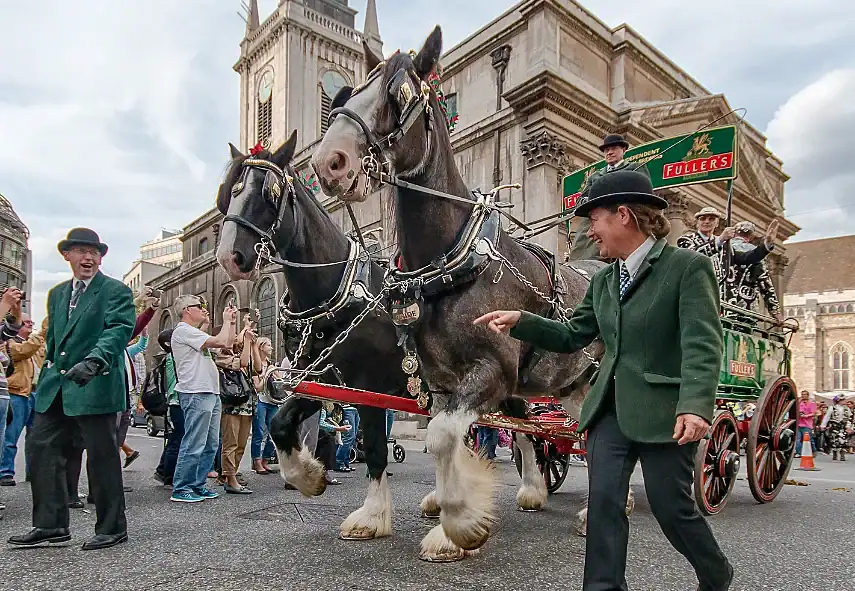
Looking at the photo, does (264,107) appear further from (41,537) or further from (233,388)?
(41,537)

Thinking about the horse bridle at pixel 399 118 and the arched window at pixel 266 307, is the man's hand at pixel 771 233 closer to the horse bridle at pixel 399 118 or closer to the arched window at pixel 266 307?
the horse bridle at pixel 399 118

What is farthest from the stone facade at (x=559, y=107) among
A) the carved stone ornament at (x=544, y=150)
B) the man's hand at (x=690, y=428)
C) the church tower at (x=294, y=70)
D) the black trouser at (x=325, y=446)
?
the church tower at (x=294, y=70)

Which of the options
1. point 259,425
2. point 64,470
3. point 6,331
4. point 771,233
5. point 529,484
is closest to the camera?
point 64,470

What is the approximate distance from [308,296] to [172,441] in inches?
156

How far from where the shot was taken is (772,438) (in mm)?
6332

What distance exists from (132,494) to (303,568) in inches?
162

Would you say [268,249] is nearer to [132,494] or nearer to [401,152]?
[401,152]

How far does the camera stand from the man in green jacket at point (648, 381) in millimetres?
2260

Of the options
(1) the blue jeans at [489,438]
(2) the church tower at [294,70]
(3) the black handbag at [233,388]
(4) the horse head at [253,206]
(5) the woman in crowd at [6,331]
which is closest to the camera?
(4) the horse head at [253,206]

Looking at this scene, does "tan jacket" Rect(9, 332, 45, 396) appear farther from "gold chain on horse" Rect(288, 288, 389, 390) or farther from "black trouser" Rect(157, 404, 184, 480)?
"gold chain on horse" Rect(288, 288, 389, 390)

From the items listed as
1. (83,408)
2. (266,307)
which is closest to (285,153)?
(83,408)

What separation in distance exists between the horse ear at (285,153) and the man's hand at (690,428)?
3.77 metres

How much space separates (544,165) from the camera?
17844 mm

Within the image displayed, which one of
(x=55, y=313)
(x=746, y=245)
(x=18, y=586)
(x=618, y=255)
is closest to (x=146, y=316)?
(x=55, y=313)
